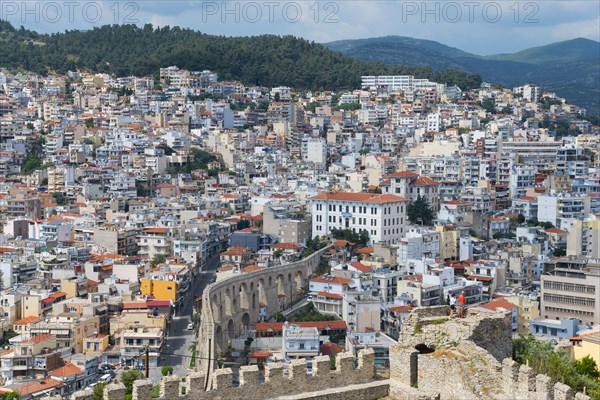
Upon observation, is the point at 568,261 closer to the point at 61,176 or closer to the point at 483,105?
the point at 61,176

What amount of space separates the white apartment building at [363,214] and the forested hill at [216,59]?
134ft

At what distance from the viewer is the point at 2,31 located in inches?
3447

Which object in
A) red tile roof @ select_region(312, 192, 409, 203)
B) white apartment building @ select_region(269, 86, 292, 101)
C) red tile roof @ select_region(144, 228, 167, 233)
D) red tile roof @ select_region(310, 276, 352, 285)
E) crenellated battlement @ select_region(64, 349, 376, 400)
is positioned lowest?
red tile roof @ select_region(310, 276, 352, 285)

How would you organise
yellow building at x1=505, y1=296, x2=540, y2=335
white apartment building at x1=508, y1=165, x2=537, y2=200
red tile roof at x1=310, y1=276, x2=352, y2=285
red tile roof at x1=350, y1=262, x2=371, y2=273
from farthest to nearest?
1. white apartment building at x1=508, y1=165, x2=537, y2=200
2. red tile roof at x1=350, y1=262, x2=371, y2=273
3. red tile roof at x1=310, y1=276, x2=352, y2=285
4. yellow building at x1=505, y1=296, x2=540, y2=335

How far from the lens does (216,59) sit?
76812 millimetres

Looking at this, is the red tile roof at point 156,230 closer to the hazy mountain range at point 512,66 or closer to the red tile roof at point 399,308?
the red tile roof at point 399,308

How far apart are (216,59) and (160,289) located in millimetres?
50081

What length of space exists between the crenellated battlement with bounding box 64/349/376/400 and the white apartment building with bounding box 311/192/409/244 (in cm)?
2891

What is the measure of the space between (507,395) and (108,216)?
36247 millimetres

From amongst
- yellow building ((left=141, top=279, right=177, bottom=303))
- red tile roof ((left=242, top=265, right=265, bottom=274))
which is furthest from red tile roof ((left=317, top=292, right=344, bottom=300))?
yellow building ((left=141, top=279, right=177, bottom=303))

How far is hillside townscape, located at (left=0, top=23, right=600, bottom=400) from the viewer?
6.61 m

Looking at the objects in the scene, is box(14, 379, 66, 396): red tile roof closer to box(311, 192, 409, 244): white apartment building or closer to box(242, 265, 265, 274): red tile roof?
box(242, 265, 265, 274): red tile roof

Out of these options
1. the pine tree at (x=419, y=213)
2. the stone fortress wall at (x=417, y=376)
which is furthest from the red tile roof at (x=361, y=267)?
the stone fortress wall at (x=417, y=376)

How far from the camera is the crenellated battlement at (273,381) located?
584 centimetres
